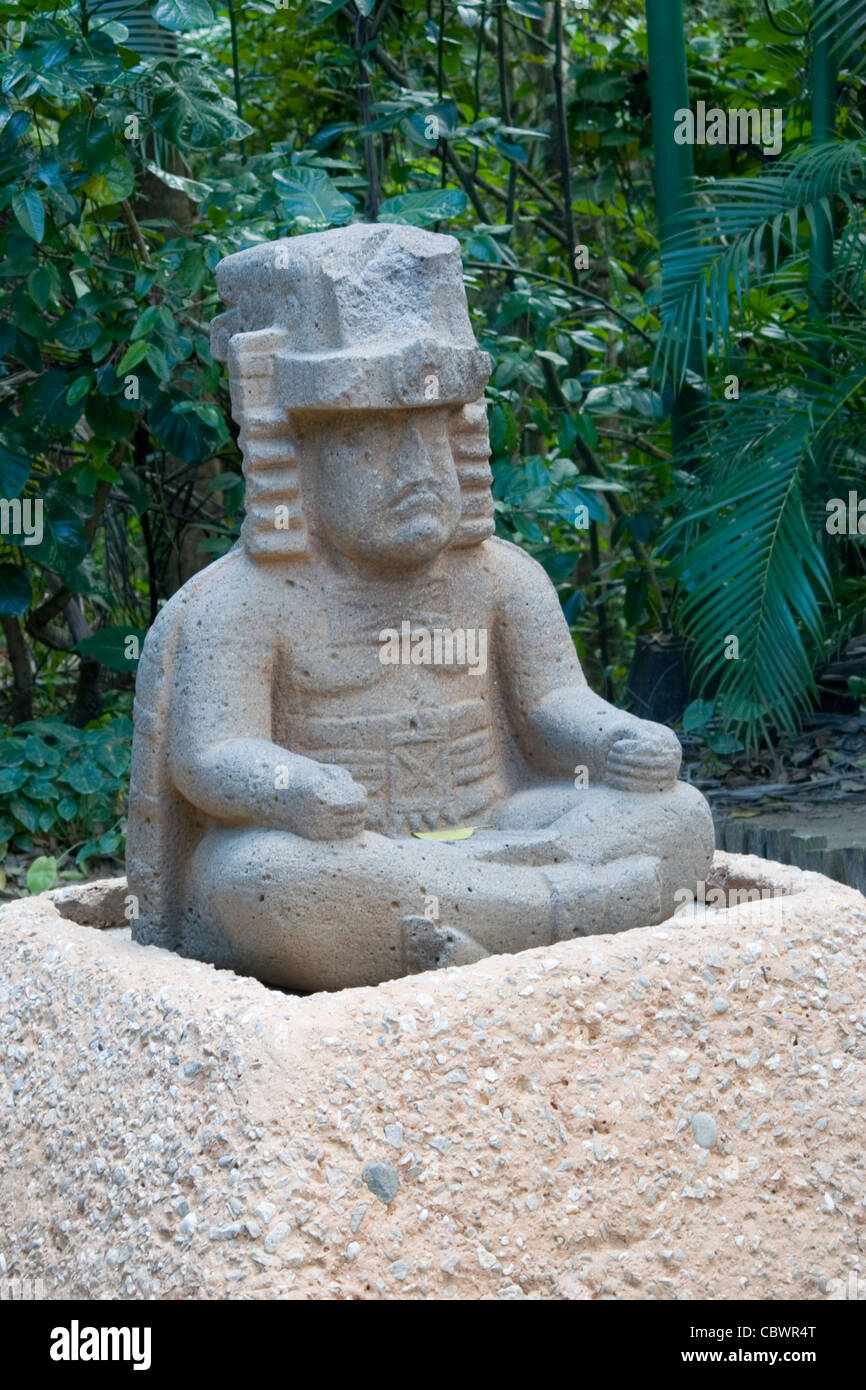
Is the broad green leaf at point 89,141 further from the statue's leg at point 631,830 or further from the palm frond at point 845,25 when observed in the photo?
the statue's leg at point 631,830

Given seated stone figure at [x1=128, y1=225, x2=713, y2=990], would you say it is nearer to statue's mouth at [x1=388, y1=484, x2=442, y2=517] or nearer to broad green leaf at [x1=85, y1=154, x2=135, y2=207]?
statue's mouth at [x1=388, y1=484, x2=442, y2=517]

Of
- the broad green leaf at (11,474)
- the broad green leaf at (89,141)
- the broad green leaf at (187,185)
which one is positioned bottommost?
the broad green leaf at (11,474)

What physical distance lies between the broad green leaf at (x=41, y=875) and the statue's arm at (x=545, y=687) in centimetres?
162

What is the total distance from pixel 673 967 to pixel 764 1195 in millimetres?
365

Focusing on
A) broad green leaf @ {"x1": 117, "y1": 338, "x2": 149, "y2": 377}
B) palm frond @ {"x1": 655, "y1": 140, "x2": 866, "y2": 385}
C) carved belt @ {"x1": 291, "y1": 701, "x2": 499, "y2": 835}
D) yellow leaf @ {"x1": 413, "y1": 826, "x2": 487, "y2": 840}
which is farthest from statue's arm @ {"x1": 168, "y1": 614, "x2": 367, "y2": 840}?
palm frond @ {"x1": 655, "y1": 140, "x2": 866, "y2": 385}

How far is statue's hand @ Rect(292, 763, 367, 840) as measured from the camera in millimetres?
2701

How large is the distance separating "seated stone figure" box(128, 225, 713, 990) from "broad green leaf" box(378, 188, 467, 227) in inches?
34.3

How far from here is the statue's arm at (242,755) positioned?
272 cm

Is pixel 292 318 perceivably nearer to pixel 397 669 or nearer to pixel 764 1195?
pixel 397 669

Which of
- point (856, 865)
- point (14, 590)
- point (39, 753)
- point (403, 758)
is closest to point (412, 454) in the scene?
point (403, 758)

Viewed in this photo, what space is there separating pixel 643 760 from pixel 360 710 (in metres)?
0.51

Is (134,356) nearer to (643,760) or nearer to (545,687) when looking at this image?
(545,687)

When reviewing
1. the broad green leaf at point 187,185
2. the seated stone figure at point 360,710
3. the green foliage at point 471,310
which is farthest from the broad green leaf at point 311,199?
the seated stone figure at point 360,710

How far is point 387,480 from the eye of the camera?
2908 mm
